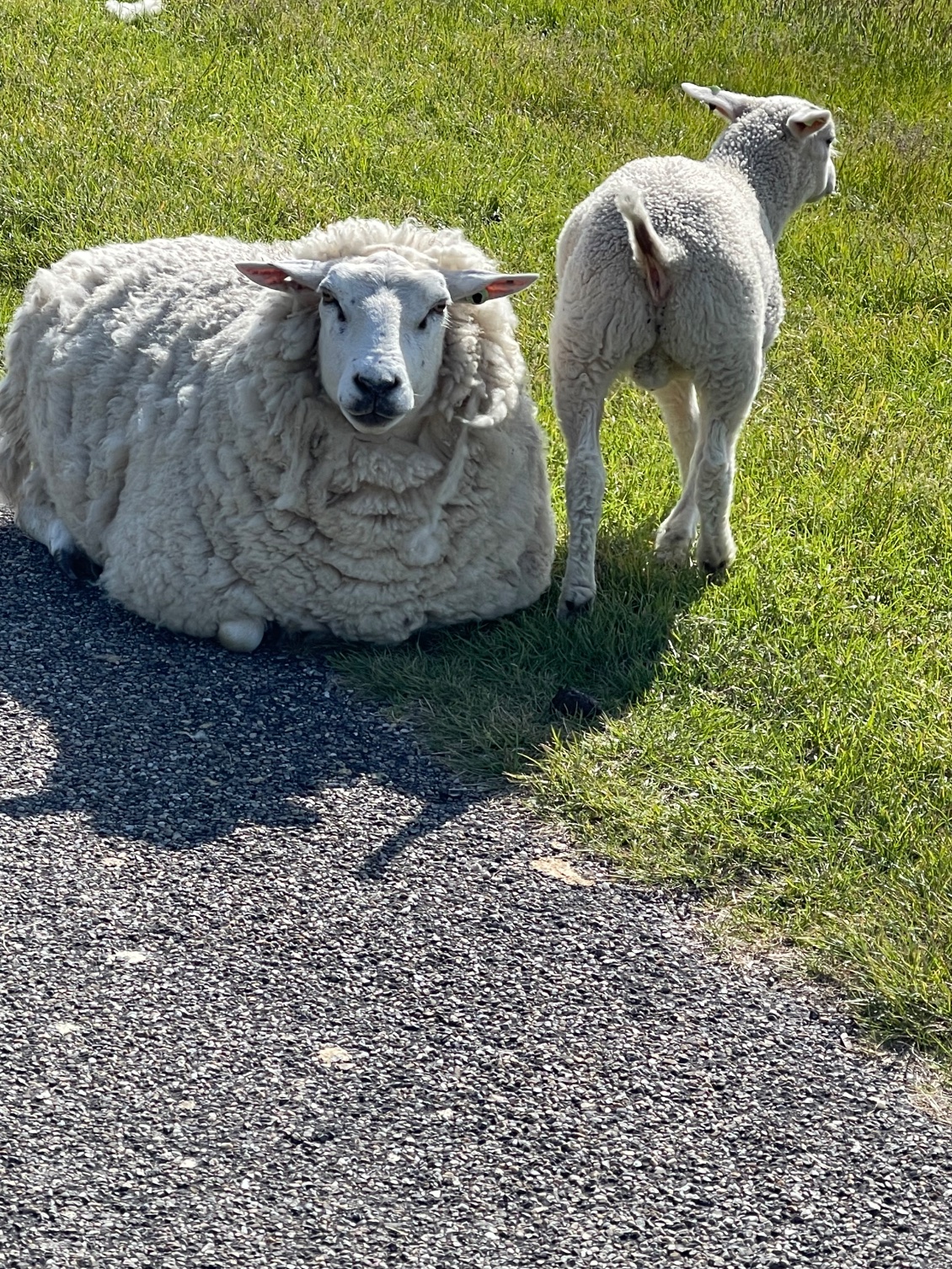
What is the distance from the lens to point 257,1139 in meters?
3.23

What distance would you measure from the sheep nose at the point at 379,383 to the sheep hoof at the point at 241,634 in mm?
947

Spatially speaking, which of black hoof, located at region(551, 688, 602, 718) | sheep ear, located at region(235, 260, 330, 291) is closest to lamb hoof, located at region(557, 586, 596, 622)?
black hoof, located at region(551, 688, 602, 718)

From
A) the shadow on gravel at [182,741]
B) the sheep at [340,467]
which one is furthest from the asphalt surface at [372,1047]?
the sheep at [340,467]

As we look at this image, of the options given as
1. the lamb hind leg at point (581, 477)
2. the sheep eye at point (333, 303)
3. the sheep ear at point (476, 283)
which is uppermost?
the sheep ear at point (476, 283)

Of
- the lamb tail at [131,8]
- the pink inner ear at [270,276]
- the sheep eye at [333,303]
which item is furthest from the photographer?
the lamb tail at [131,8]

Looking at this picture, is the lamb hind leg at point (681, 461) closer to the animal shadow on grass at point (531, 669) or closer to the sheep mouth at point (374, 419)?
the animal shadow on grass at point (531, 669)

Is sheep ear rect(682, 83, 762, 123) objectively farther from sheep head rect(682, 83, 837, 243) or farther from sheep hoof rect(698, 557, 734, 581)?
sheep hoof rect(698, 557, 734, 581)

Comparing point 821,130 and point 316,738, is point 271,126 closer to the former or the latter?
point 821,130

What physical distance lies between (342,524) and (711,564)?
4.55 feet

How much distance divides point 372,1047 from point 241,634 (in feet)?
6.61

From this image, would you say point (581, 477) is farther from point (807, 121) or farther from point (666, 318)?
point (807, 121)

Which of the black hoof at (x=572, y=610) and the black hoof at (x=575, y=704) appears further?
the black hoof at (x=572, y=610)

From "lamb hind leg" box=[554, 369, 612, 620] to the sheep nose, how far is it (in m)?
0.78

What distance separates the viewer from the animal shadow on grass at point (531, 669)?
4.87m
